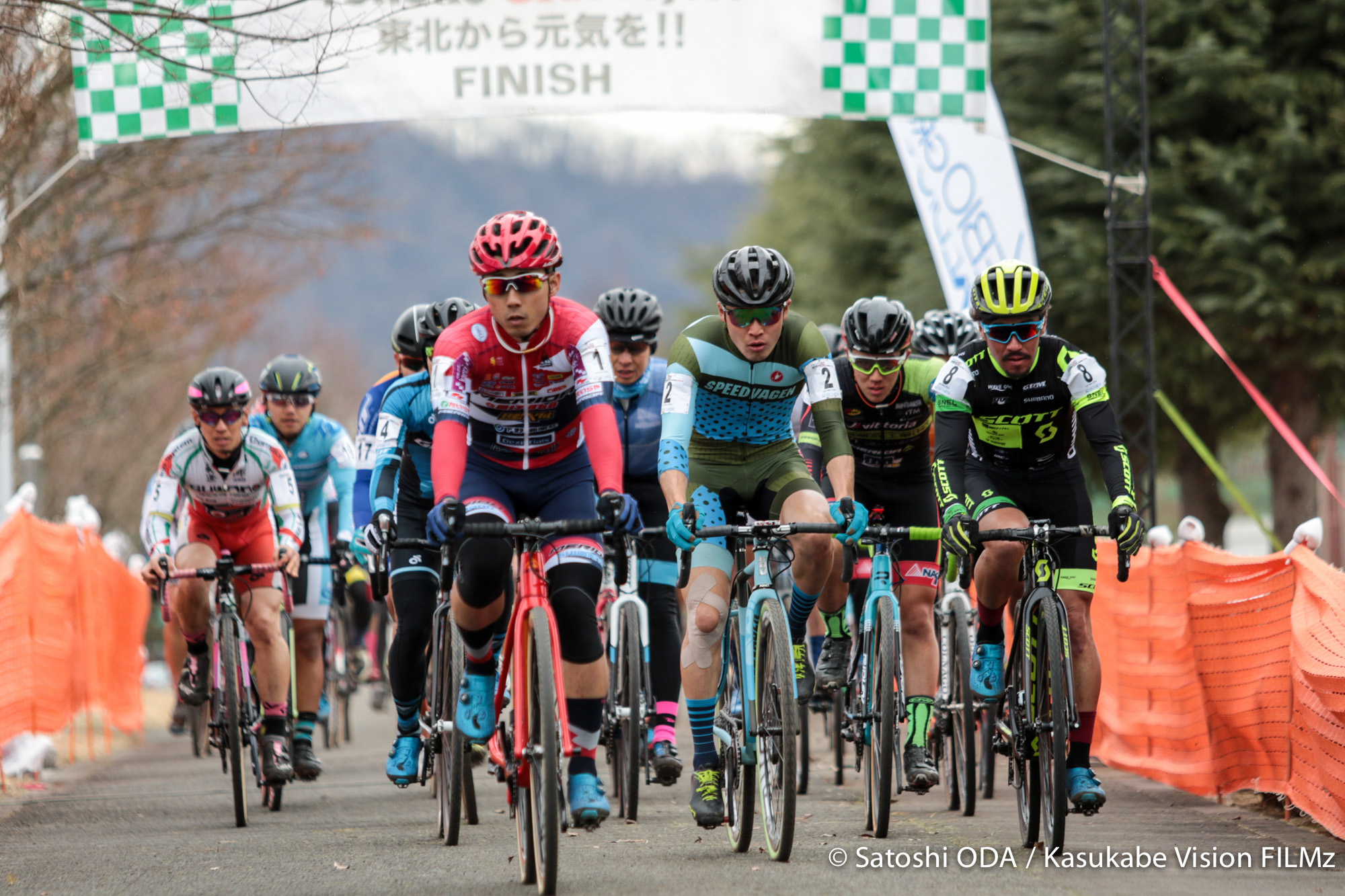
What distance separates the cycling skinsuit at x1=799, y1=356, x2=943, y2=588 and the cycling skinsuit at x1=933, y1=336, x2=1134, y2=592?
3.91 feet

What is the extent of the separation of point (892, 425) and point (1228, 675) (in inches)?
81.6

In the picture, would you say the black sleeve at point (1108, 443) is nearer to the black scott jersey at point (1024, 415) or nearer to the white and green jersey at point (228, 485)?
the black scott jersey at point (1024, 415)

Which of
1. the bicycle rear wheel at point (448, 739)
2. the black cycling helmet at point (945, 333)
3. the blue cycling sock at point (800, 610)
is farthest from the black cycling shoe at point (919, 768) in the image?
the black cycling helmet at point (945, 333)

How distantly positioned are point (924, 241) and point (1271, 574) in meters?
14.2

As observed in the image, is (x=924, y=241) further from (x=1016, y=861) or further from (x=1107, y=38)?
(x=1016, y=861)

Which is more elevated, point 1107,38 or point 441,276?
point 441,276

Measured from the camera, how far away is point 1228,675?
8.19 m

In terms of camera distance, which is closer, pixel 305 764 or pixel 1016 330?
pixel 1016 330

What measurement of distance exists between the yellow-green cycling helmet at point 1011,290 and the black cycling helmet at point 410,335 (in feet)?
10.6

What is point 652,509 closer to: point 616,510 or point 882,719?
point 882,719

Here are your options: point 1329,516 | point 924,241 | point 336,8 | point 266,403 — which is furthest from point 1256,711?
point 1329,516

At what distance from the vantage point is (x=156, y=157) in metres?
18.8

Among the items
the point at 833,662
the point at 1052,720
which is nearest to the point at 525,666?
the point at 1052,720

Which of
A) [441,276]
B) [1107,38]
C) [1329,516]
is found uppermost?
[441,276]
